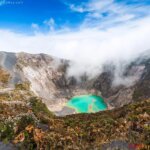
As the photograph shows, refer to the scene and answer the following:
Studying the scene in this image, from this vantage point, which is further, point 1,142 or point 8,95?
point 8,95

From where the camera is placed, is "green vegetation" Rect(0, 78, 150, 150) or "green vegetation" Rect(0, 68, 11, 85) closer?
"green vegetation" Rect(0, 78, 150, 150)

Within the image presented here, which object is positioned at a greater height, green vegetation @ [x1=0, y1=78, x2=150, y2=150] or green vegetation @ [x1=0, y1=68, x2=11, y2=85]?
green vegetation @ [x1=0, y1=68, x2=11, y2=85]

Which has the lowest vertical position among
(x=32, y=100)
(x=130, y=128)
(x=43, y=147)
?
(x=43, y=147)

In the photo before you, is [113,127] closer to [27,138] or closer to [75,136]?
[75,136]

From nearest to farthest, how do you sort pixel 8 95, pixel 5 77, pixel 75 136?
pixel 75 136 → pixel 8 95 → pixel 5 77

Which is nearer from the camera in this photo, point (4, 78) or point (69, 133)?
point (69, 133)

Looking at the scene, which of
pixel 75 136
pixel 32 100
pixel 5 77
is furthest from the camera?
pixel 5 77

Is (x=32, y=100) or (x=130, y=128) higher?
(x=32, y=100)

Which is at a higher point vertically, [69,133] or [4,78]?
[4,78]

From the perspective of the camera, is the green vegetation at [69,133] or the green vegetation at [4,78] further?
the green vegetation at [4,78]

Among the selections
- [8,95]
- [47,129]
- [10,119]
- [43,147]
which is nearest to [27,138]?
[43,147]

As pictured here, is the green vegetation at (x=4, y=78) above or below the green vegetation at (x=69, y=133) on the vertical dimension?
above
